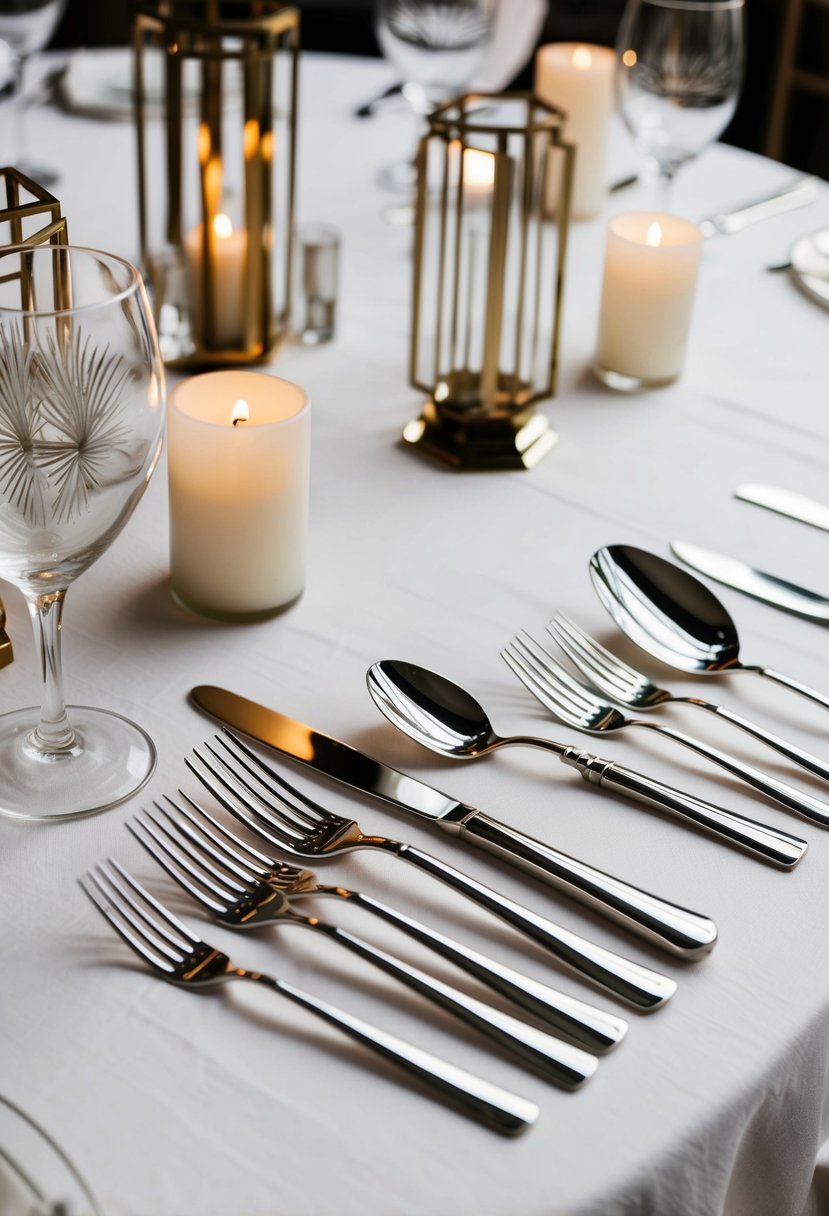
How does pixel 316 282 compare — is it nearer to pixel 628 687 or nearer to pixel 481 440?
pixel 481 440

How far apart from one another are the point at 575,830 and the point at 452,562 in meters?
0.27

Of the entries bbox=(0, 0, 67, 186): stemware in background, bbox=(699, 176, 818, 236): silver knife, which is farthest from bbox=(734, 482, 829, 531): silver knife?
bbox=(0, 0, 67, 186): stemware in background

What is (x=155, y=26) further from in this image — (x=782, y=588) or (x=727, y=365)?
(x=782, y=588)

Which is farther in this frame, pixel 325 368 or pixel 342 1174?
pixel 325 368

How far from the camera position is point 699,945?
58 centimetres

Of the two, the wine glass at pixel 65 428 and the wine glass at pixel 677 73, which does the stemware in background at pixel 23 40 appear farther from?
the wine glass at pixel 65 428

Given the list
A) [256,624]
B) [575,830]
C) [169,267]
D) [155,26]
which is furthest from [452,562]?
[155,26]

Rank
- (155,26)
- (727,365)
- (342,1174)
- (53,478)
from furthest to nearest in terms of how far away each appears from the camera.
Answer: (727,365)
(155,26)
(53,478)
(342,1174)

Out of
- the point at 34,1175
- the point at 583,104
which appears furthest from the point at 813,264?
the point at 34,1175

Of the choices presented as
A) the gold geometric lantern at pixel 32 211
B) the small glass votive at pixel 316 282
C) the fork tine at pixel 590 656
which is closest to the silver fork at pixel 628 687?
the fork tine at pixel 590 656

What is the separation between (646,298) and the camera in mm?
1083

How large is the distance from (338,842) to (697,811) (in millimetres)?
183

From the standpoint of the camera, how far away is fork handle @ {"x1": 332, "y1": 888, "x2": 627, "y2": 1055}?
0.54 metres

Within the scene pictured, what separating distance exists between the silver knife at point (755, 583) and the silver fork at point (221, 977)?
44 centimetres
